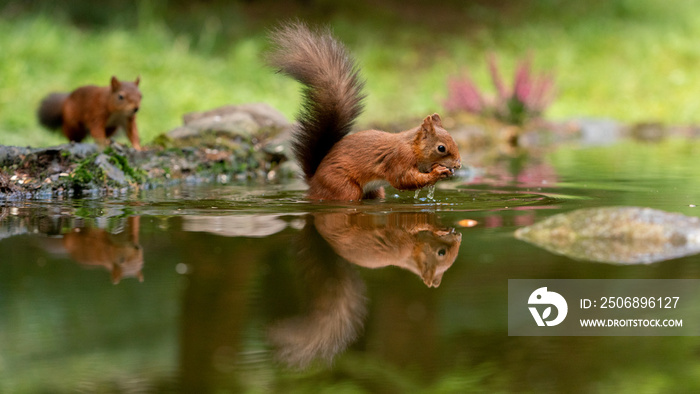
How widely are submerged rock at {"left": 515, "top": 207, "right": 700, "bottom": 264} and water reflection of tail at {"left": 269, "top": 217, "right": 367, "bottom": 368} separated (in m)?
1.13

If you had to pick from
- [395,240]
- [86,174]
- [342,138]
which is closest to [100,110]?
[86,174]

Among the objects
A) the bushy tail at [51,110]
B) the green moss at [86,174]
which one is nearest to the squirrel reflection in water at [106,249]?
the green moss at [86,174]

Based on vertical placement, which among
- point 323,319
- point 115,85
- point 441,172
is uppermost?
point 115,85

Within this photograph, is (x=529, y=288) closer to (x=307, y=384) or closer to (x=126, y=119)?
(x=307, y=384)

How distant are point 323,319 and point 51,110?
6.37m

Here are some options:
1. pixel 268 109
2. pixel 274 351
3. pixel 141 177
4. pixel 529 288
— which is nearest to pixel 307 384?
pixel 274 351

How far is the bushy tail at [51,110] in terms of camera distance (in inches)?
331

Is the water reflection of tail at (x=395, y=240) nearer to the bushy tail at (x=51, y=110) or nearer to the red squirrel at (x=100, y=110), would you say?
the red squirrel at (x=100, y=110)

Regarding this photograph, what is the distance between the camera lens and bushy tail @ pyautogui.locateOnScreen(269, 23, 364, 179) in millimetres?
5621

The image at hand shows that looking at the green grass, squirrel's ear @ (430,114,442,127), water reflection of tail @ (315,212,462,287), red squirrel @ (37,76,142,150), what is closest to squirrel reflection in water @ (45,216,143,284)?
water reflection of tail @ (315,212,462,287)

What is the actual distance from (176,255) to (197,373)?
59.9 inches

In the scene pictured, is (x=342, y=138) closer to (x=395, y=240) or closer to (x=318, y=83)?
(x=318, y=83)

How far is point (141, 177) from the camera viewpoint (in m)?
6.92

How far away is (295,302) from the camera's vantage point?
307 centimetres
